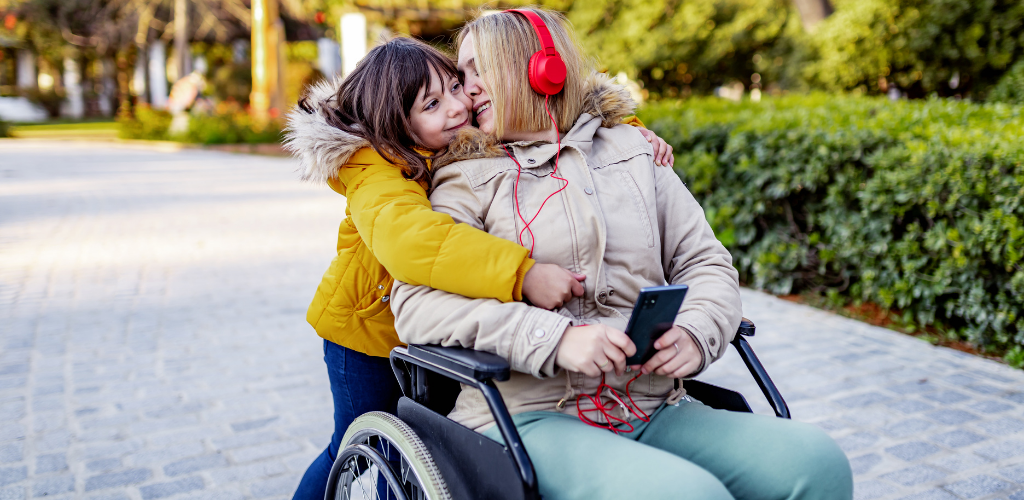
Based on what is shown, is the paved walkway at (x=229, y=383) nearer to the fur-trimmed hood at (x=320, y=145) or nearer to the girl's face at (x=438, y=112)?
the fur-trimmed hood at (x=320, y=145)

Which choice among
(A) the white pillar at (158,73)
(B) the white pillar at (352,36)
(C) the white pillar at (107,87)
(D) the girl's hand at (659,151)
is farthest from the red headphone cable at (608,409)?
(C) the white pillar at (107,87)

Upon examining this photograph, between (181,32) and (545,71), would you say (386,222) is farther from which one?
(181,32)

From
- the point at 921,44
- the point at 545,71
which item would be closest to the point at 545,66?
the point at 545,71

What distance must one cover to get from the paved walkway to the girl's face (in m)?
1.60

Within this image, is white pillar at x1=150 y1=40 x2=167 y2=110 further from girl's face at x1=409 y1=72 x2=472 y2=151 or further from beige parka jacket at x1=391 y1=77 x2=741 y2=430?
beige parka jacket at x1=391 y1=77 x2=741 y2=430

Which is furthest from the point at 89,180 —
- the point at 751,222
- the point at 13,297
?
the point at 751,222

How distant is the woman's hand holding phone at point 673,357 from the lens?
5.87ft

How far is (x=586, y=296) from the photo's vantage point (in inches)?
75.9

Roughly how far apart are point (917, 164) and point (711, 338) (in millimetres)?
3047

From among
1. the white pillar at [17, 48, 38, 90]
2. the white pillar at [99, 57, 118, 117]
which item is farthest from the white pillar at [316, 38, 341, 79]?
the white pillar at [17, 48, 38, 90]

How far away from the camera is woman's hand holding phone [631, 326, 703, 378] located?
1.79 metres

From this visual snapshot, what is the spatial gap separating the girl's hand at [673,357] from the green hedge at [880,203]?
9.18 feet

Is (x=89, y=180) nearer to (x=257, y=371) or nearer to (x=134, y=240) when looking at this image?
(x=134, y=240)

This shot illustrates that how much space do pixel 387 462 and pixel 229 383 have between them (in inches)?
102
